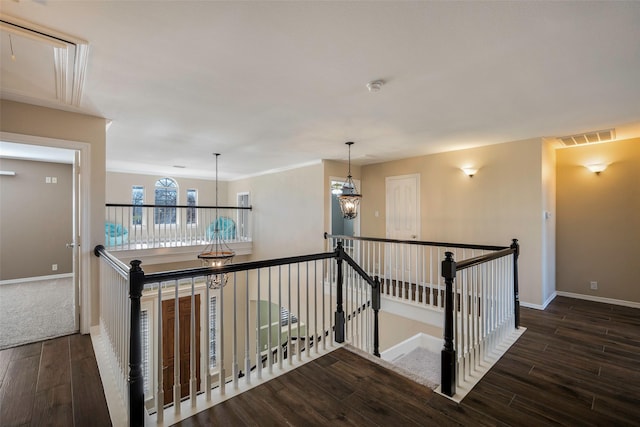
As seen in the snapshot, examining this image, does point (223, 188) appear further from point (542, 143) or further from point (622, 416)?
point (622, 416)

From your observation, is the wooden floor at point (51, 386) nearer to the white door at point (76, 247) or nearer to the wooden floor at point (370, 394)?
the wooden floor at point (370, 394)

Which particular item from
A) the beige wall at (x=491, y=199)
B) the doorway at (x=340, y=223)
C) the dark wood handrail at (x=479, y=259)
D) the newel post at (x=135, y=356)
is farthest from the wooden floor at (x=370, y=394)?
the doorway at (x=340, y=223)

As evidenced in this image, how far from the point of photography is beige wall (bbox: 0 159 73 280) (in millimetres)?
5520

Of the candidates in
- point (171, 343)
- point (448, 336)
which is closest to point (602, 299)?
point (448, 336)

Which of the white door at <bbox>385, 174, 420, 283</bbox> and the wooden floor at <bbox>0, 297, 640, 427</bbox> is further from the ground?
the white door at <bbox>385, 174, 420, 283</bbox>

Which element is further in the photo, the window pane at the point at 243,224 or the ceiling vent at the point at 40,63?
the window pane at the point at 243,224

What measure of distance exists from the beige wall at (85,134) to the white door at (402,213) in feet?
15.0

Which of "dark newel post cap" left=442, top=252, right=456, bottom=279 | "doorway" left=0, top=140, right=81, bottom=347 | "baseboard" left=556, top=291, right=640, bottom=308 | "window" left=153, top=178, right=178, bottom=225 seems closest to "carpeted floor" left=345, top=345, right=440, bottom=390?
"dark newel post cap" left=442, top=252, right=456, bottom=279

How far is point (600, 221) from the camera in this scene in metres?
4.53

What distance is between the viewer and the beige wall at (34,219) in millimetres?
5520

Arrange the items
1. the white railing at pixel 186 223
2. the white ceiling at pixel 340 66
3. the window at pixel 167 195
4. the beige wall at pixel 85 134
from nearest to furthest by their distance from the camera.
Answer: the white ceiling at pixel 340 66 < the beige wall at pixel 85 134 < the white railing at pixel 186 223 < the window at pixel 167 195

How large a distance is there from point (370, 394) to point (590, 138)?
16.2ft

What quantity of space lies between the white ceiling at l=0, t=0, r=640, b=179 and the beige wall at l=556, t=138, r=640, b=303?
53cm

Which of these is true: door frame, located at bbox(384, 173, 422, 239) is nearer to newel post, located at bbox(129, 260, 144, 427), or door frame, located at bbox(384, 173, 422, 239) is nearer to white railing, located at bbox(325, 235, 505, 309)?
white railing, located at bbox(325, 235, 505, 309)
